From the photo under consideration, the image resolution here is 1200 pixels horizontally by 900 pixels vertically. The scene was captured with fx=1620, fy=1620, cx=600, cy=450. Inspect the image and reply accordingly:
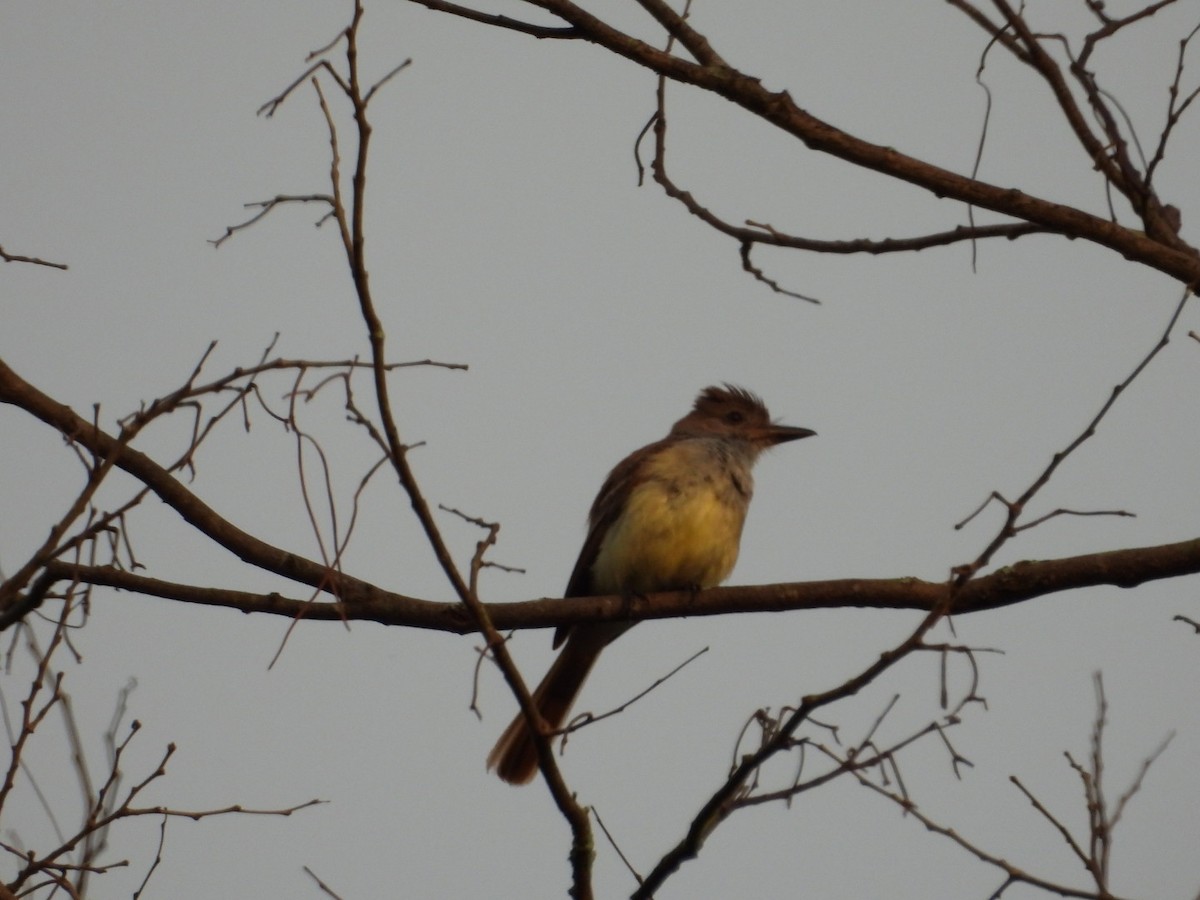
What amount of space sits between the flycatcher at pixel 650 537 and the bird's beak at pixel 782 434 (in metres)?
0.07

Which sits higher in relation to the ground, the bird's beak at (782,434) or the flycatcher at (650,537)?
the bird's beak at (782,434)

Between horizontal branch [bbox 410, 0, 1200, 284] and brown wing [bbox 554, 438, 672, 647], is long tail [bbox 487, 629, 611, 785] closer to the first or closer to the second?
brown wing [bbox 554, 438, 672, 647]

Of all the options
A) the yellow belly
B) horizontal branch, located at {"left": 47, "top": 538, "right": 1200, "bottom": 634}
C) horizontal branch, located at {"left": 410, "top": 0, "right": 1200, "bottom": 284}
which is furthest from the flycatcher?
horizontal branch, located at {"left": 410, "top": 0, "right": 1200, "bottom": 284}

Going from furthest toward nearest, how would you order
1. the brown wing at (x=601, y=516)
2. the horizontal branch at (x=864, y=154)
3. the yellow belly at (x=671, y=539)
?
the brown wing at (x=601, y=516), the yellow belly at (x=671, y=539), the horizontal branch at (x=864, y=154)

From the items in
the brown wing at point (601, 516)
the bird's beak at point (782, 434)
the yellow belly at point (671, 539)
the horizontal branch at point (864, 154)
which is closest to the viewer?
the horizontal branch at point (864, 154)

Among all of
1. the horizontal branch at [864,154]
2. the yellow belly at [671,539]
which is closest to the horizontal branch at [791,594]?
the horizontal branch at [864,154]

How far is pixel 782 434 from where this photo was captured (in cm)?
873

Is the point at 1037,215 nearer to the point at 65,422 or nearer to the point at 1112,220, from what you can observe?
the point at 1112,220

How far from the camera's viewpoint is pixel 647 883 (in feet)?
13.6

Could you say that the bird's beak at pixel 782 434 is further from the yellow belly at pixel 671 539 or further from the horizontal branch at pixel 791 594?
the horizontal branch at pixel 791 594

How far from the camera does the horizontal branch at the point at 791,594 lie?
15.7ft

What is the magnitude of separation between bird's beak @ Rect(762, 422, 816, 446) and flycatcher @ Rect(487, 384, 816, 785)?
2.6 inches

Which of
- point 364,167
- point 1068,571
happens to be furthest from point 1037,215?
point 364,167

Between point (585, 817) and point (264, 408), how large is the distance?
4.61 feet
